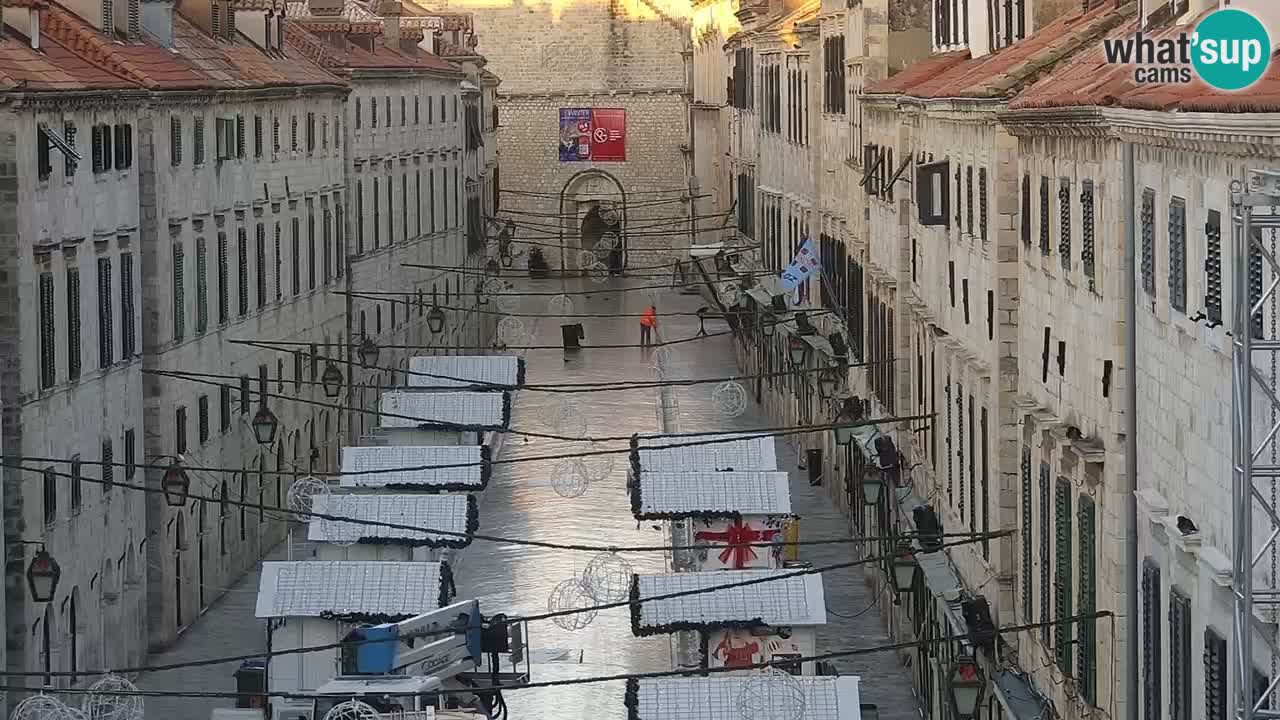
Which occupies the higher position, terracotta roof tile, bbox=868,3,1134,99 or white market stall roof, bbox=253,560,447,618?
terracotta roof tile, bbox=868,3,1134,99

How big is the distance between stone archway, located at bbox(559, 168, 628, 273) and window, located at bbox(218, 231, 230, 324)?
59450 mm

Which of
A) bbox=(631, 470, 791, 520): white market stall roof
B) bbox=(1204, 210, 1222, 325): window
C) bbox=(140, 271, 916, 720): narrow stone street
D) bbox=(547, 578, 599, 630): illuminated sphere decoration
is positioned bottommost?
bbox=(140, 271, 916, 720): narrow stone street

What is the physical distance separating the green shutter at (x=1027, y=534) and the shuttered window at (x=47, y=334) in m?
12.1

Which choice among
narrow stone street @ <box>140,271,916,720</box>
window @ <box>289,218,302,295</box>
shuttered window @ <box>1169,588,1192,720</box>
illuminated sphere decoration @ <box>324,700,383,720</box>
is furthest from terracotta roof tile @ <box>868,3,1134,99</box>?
window @ <box>289,218,302,295</box>

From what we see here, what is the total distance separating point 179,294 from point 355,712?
18.5 m

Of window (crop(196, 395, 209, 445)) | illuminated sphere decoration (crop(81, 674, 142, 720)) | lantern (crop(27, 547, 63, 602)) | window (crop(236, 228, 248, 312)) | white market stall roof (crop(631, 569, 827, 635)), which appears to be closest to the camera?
illuminated sphere decoration (crop(81, 674, 142, 720))

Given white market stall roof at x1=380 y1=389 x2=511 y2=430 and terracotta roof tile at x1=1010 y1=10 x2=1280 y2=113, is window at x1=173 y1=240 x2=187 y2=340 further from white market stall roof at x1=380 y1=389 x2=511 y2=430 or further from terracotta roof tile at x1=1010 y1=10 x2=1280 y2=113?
terracotta roof tile at x1=1010 y1=10 x2=1280 y2=113

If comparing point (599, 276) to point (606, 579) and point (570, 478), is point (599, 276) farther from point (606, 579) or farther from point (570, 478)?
point (606, 579)

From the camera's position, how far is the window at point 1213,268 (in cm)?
1667

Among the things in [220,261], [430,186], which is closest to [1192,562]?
[220,261]

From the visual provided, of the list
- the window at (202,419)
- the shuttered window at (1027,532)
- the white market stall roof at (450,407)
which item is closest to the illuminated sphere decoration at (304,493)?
the window at (202,419)

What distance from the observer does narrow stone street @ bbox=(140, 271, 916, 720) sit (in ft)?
115

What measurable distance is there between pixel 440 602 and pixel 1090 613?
10.9 meters

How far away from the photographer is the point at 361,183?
61.1 meters
